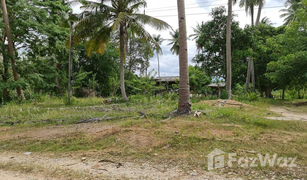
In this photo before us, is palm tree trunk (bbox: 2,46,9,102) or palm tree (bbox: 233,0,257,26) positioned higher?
palm tree (bbox: 233,0,257,26)

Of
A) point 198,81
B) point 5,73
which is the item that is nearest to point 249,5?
point 198,81

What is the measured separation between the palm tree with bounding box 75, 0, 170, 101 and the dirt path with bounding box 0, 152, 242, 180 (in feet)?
28.1

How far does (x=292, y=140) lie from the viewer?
161 inches

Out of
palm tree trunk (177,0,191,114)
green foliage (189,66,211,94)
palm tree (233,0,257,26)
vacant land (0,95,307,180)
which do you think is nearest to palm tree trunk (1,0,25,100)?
vacant land (0,95,307,180)

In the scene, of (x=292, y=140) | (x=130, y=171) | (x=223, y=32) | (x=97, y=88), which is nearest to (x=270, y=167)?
(x=292, y=140)

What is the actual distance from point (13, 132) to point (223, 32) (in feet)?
45.6

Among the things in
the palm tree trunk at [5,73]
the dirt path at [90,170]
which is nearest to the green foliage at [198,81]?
the dirt path at [90,170]

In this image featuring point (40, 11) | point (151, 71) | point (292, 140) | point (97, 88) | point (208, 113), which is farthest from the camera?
point (97, 88)

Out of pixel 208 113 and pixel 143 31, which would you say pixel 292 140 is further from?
pixel 143 31

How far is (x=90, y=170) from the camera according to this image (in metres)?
3.14

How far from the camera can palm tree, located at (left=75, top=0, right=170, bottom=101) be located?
11.2 m

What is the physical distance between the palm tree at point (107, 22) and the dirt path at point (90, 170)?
28.1 ft

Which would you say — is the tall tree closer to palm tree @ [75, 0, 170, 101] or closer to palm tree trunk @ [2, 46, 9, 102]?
palm tree @ [75, 0, 170, 101]

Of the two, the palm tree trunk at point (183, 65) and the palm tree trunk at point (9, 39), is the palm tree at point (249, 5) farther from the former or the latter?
the palm tree trunk at point (9, 39)
